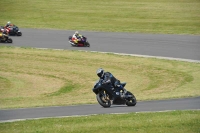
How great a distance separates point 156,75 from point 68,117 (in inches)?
602

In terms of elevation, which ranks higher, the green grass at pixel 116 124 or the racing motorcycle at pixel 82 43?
the green grass at pixel 116 124

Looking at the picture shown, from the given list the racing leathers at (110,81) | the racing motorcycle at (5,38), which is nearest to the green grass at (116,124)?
the racing leathers at (110,81)

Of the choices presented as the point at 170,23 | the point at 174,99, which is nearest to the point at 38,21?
the point at 170,23

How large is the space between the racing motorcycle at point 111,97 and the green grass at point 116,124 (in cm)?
253

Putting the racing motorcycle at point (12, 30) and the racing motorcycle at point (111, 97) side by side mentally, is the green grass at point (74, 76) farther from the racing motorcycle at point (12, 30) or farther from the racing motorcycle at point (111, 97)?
the racing motorcycle at point (12, 30)

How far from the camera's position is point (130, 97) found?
2103cm

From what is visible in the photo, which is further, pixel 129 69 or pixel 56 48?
pixel 56 48

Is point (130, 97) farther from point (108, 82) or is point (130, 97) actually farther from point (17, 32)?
point (17, 32)

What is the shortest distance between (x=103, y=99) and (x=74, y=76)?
11694mm

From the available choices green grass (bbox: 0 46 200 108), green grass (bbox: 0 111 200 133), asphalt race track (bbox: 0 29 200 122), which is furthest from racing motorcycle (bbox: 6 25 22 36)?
green grass (bbox: 0 111 200 133)

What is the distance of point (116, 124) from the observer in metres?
16.2

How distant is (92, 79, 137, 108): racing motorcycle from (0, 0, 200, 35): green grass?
33.5 m

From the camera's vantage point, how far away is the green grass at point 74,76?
2557 cm

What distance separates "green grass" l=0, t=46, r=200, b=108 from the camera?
25570mm
